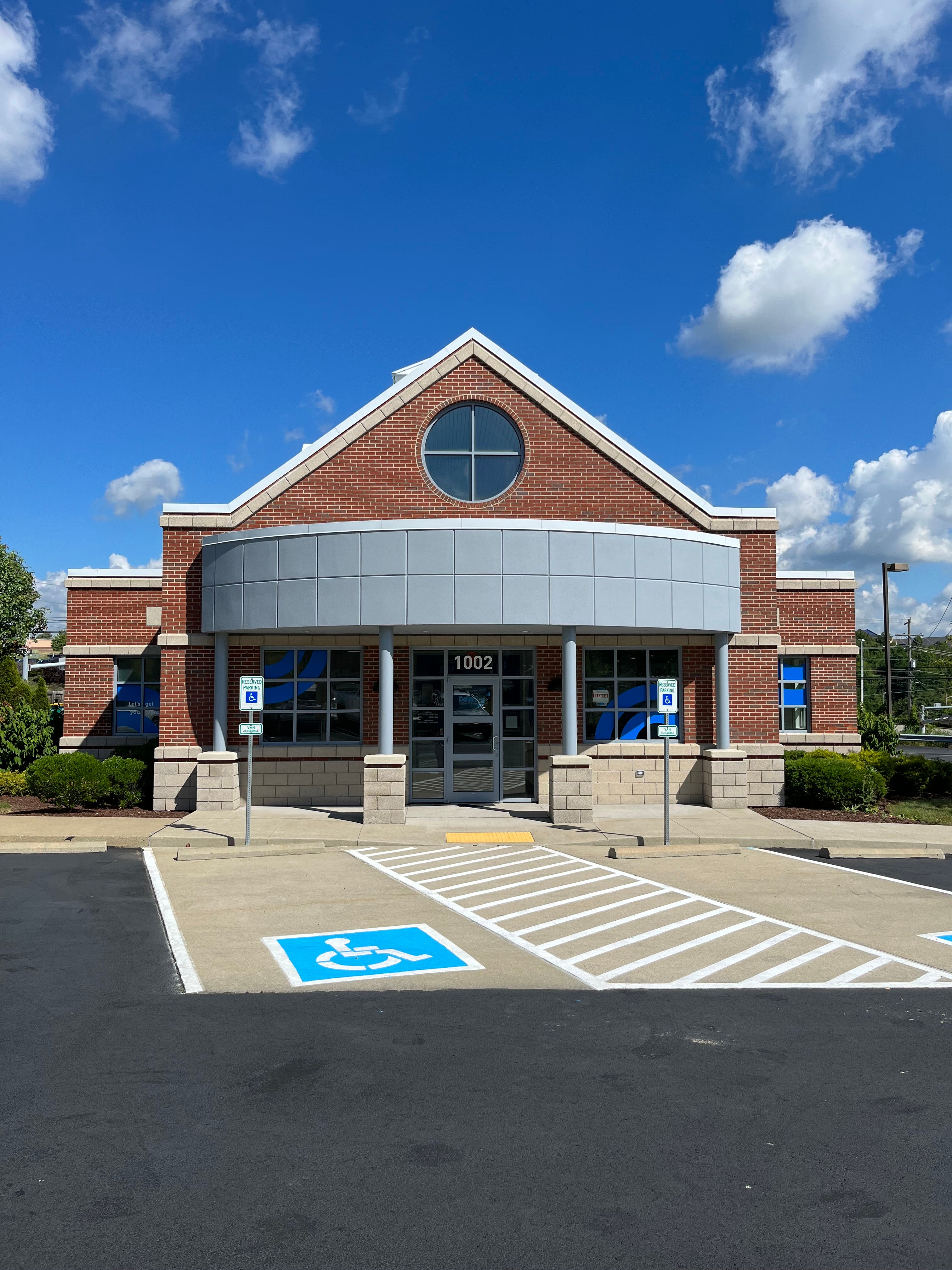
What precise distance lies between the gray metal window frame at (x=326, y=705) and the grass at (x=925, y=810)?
1064 cm

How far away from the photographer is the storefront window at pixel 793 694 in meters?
24.0

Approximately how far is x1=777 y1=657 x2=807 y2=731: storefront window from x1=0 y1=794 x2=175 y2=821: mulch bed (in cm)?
1483

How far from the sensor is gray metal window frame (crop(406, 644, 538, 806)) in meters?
18.9

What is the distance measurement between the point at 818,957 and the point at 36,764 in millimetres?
15961

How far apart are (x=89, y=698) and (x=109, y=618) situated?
6.45ft

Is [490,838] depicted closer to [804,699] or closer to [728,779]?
[728,779]

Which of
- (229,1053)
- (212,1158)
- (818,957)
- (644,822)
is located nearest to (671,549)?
(644,822)

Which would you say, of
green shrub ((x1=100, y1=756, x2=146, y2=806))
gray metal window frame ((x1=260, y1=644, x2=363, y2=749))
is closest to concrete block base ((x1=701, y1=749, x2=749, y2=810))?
gray metal window frame ((x1=260, y1=644, x2=363, y2=749))

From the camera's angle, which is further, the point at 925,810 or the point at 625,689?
the point at 625,689

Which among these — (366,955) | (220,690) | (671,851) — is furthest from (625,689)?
(366,955)

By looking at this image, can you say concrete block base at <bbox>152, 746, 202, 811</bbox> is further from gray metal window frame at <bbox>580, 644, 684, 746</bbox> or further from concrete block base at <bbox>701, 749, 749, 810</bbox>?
concrete block base at <bbox>701, 749, 749, 810</bbox>

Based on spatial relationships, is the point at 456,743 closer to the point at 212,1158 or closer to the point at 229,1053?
the point at 229,1053

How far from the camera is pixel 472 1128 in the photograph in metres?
5.08

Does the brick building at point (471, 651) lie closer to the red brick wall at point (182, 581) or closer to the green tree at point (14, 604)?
the red brick wall at point (182, 581)
